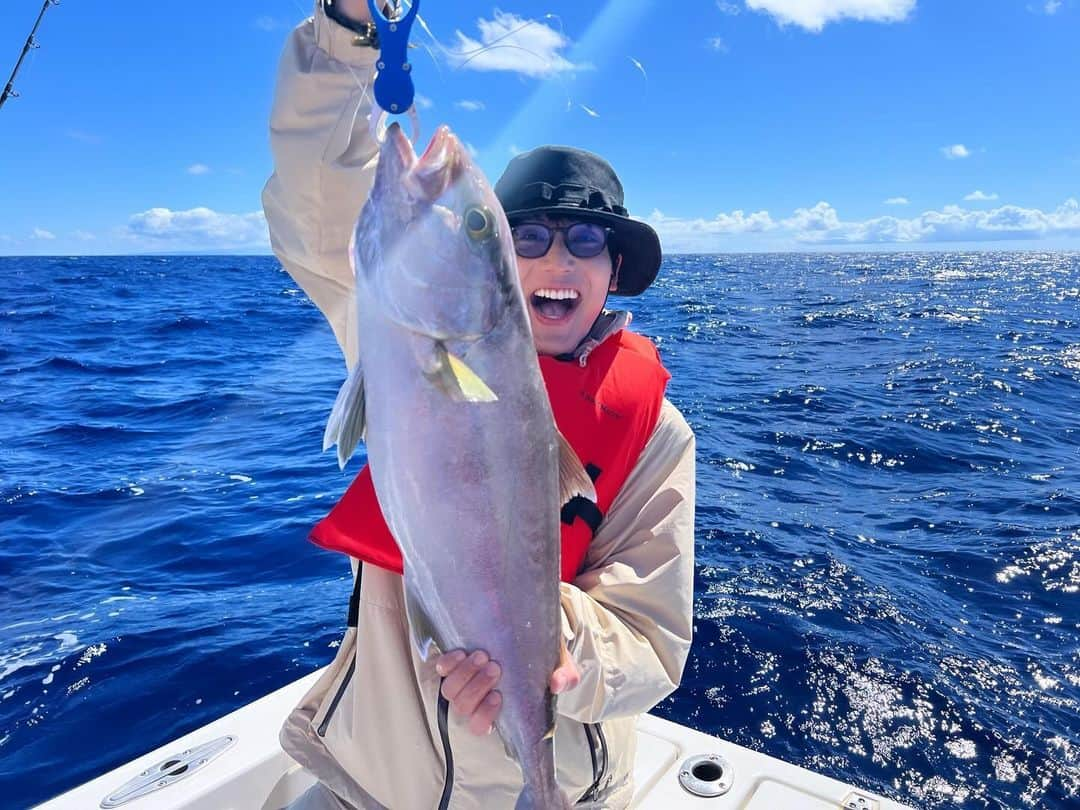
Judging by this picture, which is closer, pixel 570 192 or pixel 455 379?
pixel 455 379

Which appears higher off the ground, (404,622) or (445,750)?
(404,622)

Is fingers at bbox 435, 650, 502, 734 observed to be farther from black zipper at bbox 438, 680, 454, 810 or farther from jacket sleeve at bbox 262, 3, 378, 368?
jacket sleeve at bbox 262, 3, 378, 368

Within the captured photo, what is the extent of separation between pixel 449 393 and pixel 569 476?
50 cm

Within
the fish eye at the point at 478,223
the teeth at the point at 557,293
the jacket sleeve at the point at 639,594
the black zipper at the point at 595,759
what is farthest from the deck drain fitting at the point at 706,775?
the fish eye at the point at 478,223

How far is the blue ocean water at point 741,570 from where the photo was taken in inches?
219

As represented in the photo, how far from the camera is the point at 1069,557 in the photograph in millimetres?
8422

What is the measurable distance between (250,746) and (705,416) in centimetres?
1186

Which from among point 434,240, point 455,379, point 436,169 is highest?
point 436,169

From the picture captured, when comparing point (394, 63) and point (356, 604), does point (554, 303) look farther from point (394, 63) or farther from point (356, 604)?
point (356, 604)

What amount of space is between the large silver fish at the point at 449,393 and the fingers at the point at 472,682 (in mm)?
143

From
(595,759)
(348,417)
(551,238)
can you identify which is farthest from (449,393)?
(595,759)

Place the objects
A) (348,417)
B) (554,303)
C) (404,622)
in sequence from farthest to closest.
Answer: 1. (554,303)
2. (404,622)
3. (348,417)

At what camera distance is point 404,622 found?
2850 mm

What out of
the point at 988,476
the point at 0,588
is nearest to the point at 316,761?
the point at 0,588
